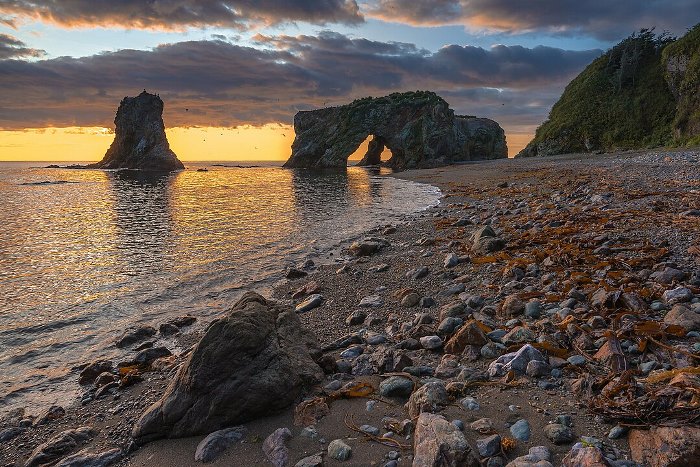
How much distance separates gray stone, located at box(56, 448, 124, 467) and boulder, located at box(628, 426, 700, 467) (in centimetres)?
458

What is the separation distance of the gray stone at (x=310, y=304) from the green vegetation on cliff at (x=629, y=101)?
173 feet

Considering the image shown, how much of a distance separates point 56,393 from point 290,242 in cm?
1025

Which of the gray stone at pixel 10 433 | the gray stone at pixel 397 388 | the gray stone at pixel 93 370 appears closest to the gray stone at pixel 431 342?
the gray stone at pixel 397 388

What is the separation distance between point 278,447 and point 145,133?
131 meters

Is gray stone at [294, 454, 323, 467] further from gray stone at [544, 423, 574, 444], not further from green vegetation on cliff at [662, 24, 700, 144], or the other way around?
green vegetation on cliff at [662, 24, 700, 144]

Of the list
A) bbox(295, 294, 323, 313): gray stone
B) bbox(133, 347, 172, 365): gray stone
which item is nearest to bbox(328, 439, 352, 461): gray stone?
bbox(133, 347, 172, 365): gray stone

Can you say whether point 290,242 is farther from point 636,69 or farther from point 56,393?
point 636,69

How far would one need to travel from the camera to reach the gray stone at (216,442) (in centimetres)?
388

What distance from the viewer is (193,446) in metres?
4.09

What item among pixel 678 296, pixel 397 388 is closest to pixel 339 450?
pixel 397 388

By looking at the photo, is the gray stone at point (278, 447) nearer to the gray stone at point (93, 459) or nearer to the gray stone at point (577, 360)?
the gray stone at point (93, 459)

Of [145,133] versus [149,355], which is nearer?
[149,355]

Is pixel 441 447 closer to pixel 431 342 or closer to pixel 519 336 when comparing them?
pixel 431 342

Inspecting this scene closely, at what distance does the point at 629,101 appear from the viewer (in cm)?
6216
